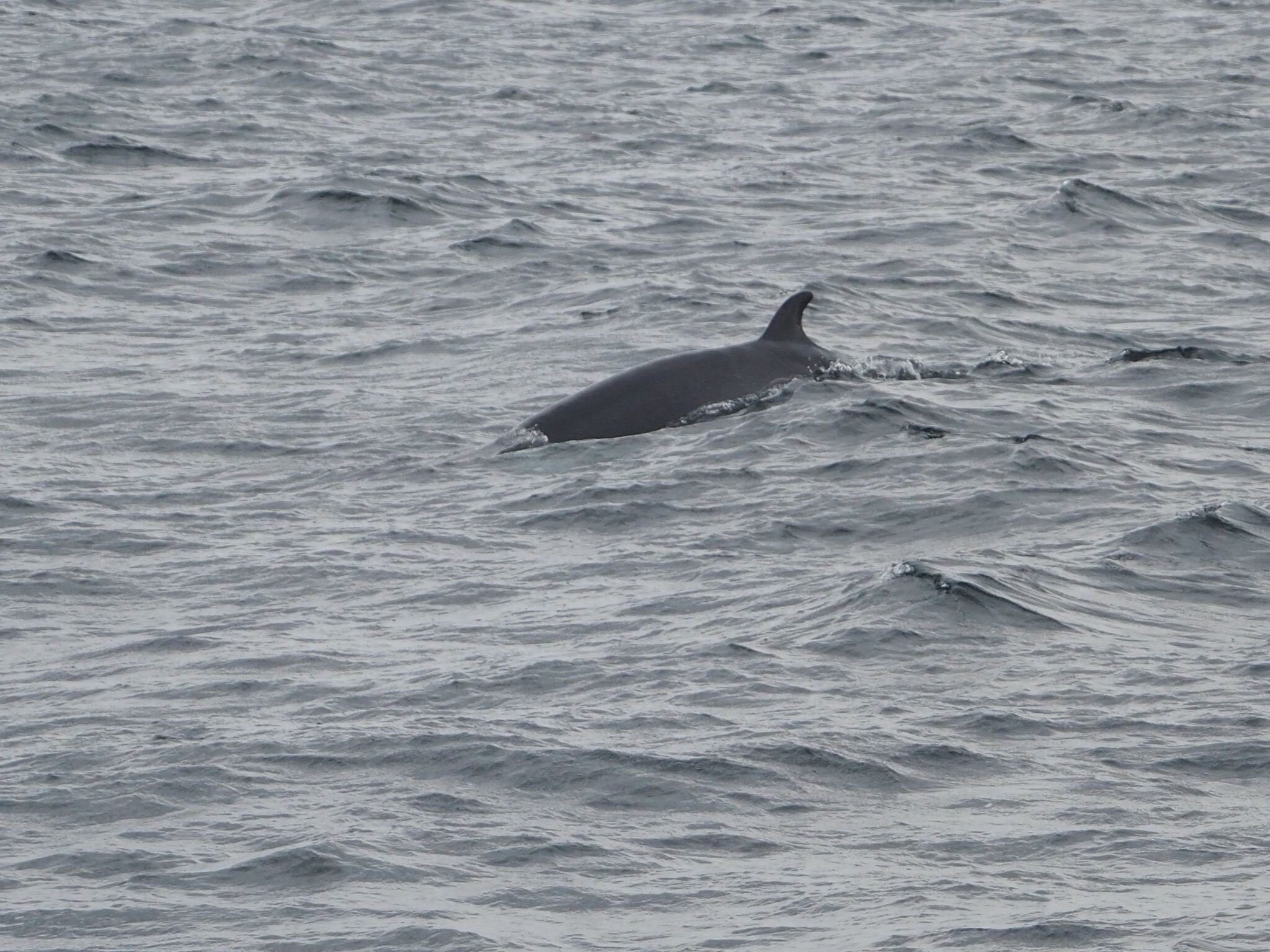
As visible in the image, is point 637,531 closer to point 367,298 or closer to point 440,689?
point 440,689

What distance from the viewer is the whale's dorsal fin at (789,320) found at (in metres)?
17.0

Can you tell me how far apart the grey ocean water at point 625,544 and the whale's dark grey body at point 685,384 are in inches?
11.6

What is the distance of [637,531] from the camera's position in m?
13.9

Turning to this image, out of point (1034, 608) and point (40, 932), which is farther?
point (1034, 608)

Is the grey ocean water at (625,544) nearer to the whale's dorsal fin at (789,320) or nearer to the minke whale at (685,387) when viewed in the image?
the minke whale at (685,387)

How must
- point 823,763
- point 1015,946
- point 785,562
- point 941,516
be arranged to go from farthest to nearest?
1. point 941,516
2. point 785,562
3. point 823,763
4. point 1015,946

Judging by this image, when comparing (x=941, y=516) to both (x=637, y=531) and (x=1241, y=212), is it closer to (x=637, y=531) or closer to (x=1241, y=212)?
(x=637, y=531)

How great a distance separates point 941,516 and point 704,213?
36.5ft

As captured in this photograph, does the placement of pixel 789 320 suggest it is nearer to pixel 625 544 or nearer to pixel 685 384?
pixel 685 384

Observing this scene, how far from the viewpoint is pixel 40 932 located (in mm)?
8656

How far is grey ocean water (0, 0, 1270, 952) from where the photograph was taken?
912 centimetres

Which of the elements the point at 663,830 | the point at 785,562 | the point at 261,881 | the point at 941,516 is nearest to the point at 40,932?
the point at 261,881

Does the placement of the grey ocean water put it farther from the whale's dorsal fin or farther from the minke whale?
the whale's dorsal fin

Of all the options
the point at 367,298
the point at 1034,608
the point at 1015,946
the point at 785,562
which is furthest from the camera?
the point at 367,298
